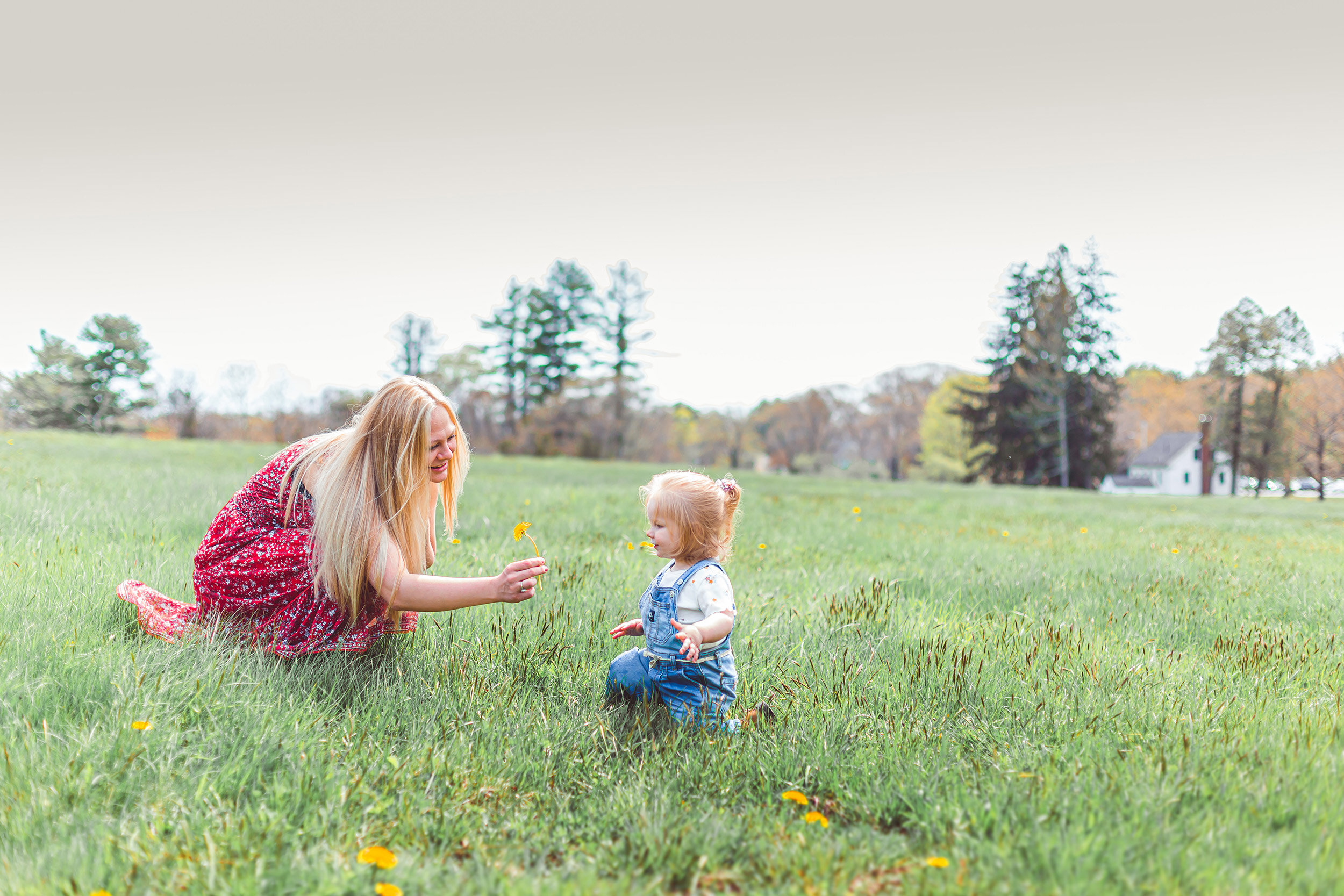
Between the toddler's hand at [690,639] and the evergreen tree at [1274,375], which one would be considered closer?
the toddler's hand at [690,639]

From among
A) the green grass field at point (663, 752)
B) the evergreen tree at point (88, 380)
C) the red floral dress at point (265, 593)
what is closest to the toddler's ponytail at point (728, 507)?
the green grass field at point (663, 752)

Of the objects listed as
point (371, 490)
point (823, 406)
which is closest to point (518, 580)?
point (371, 490)

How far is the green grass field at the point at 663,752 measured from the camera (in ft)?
5.92

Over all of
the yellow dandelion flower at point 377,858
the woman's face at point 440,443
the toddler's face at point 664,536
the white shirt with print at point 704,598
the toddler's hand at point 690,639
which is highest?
→ the woman's face at point 440,443

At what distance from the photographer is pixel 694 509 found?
2797 mm

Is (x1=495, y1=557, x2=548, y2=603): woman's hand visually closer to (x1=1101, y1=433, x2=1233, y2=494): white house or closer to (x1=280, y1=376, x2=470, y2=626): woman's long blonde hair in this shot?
(x1=280, y1=376, x2=470, y2=626): woman's long blonde hair

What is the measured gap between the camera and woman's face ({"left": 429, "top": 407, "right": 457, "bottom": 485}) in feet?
9.96

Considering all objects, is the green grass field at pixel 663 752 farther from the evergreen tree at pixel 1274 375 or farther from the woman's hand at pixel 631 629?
the evergreen tree at pixel 1274 375

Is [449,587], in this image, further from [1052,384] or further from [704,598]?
[1052,384]

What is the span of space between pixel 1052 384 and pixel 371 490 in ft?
145

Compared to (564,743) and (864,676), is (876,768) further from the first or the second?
(564,743)

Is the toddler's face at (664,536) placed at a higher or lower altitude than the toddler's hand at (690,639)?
higher

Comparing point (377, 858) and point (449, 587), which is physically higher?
point (449, 587)

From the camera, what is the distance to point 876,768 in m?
2.40
